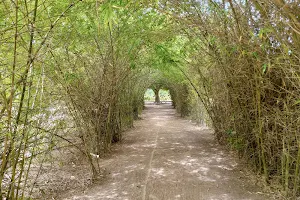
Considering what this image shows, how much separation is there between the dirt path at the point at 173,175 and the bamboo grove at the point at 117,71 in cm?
35

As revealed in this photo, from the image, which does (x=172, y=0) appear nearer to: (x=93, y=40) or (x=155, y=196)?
(x=93, y=40)

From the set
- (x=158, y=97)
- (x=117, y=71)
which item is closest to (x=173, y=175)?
(x=117, y=71)

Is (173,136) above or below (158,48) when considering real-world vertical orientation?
below

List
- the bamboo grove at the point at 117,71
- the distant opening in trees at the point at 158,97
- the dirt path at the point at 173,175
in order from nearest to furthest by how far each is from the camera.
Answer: the bamboo grove at the point at 117,71
the dirt path at the point at 173,175
the distant opening in trees at the point at 158,97

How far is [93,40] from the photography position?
510 cm

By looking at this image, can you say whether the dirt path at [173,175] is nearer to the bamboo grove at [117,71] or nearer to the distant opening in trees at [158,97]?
the bamboo grove at [117,71]

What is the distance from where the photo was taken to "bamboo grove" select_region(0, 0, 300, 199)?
2162mm

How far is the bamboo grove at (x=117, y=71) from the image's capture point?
2162mm

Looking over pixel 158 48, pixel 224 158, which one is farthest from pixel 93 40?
pixel 224 158

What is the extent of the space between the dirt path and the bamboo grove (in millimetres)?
353

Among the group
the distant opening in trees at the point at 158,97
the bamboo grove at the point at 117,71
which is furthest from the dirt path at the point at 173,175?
the distant opening in trees at the point at 158,97

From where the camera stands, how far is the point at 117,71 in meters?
Result: 5.65

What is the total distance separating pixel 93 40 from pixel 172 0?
191cm

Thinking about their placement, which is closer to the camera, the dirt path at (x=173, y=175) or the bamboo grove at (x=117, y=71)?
the bamboo grove at (x=117, y=71)
